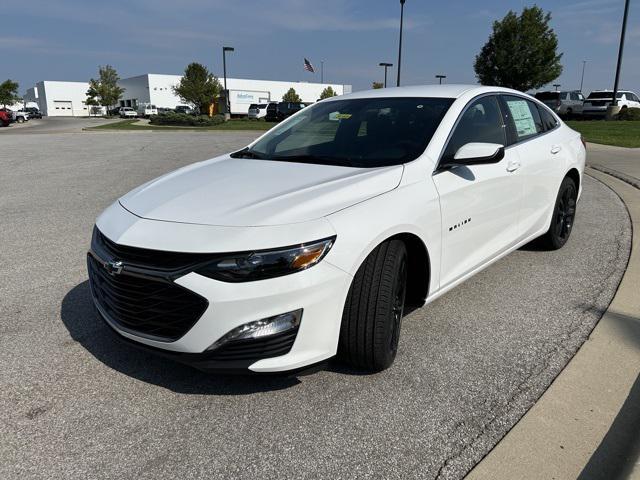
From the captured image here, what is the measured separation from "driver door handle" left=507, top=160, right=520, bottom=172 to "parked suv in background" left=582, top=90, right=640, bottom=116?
100ft

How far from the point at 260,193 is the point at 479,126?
1.81 m

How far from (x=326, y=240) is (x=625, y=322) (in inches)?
89.8

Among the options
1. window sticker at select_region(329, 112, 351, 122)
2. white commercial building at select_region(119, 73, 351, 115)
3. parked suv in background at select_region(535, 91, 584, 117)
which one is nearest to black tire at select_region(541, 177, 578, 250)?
window sticker at select_region(329, 112, 351, 122)

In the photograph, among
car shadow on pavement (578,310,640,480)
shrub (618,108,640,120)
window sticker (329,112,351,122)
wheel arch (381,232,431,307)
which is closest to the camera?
car shadow on pavement (578,310,640,480)

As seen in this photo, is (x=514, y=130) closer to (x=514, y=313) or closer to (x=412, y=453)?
(x=514, y=313)

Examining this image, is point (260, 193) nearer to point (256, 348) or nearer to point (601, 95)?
point (256, 348)

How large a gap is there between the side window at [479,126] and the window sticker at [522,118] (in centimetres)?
26

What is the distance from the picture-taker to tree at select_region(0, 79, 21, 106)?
2613 inches

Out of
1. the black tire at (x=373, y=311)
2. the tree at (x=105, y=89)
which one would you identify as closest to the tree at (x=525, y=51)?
the black tire at (x=373, y=311)

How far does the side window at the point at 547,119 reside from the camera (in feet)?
15.5

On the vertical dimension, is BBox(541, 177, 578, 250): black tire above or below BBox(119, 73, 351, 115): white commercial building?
below

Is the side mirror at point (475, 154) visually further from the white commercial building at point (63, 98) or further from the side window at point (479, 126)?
the white commercial building at point (63, 98)

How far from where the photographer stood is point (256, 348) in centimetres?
231

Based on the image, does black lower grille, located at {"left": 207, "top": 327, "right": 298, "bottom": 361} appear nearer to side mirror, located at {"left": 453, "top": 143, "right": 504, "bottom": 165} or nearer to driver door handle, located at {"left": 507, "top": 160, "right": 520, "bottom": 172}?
side mirror, located at {"left": 453, "top": 143, "right": 504, "bottom": 165}
